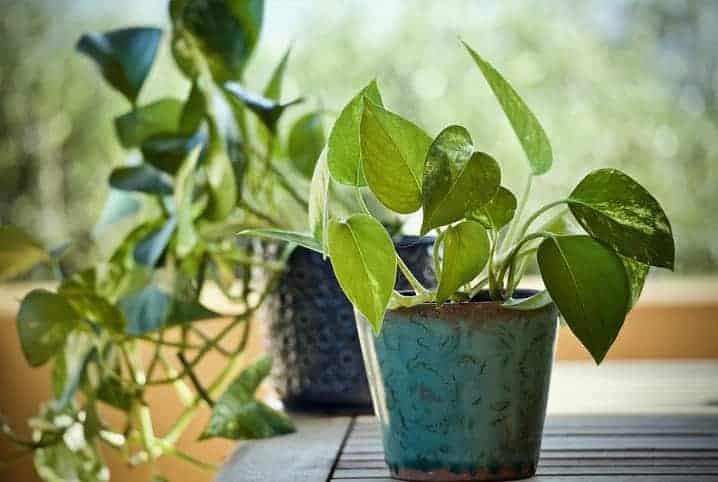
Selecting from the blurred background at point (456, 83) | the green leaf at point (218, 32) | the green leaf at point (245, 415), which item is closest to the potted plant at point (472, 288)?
the green leaf at point (245, 415)

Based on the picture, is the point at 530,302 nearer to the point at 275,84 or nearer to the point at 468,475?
the point at 468,475

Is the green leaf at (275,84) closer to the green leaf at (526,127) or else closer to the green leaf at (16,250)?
the green leaf at (16,250)

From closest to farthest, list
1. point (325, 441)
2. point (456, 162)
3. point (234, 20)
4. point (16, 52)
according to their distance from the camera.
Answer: point (456, 162)
point (325, 441)
point (234, 20)
point (16, 52)

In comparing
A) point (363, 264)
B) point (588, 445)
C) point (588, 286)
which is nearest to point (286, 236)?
point (363, 264)

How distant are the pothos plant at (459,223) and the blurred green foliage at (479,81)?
206cm

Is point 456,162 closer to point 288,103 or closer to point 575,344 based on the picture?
point 288,103

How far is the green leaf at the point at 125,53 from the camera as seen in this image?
1.01m

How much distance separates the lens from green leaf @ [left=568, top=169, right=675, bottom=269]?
57 cm

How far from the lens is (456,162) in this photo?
1.81 feet

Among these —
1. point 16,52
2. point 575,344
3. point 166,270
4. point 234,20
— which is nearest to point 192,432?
point 575,344

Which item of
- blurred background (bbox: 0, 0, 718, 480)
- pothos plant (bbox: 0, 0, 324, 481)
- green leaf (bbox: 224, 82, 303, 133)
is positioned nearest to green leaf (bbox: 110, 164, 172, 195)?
pothos plant (bbox: 0, 0, 324, 481)

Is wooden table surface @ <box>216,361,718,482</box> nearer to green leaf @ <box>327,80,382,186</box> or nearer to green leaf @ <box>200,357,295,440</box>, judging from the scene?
green leaf @ <box>200,357,295,440</box>

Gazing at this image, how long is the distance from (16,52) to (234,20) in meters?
Answer: 1.89

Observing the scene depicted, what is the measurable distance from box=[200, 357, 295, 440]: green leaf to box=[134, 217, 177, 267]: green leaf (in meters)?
0.13
